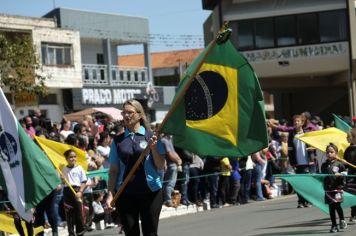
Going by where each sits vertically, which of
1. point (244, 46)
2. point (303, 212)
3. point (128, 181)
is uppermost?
point (244, 46)

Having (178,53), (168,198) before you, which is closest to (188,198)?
(168,198)

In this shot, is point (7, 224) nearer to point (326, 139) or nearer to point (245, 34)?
point (326, 139)

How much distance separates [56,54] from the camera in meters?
48.2

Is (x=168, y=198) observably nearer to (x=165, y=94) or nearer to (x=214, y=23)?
(x=214, y=23)

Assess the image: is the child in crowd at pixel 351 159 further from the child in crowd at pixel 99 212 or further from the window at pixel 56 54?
→ the window at pixel 56 54

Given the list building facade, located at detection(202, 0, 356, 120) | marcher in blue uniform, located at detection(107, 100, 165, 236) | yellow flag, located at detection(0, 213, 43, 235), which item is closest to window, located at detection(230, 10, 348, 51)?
building facade, located at detection(202, 0, 356, 120)

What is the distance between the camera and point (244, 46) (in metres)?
43.2

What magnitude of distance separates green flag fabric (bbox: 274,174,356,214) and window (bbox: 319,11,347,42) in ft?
98.0

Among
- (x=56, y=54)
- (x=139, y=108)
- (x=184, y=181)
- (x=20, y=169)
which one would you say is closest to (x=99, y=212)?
(x=184, y=181)

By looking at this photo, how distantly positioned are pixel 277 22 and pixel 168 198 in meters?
26.4

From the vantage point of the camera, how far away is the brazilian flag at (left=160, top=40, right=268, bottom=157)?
8.52 metres

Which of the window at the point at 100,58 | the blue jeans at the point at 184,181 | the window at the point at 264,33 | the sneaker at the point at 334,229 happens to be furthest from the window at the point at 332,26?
the sneaker at the point at 334,229

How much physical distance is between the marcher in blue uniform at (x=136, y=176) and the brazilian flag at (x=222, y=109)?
0.64m

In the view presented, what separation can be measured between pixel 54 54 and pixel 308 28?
15.4 m
